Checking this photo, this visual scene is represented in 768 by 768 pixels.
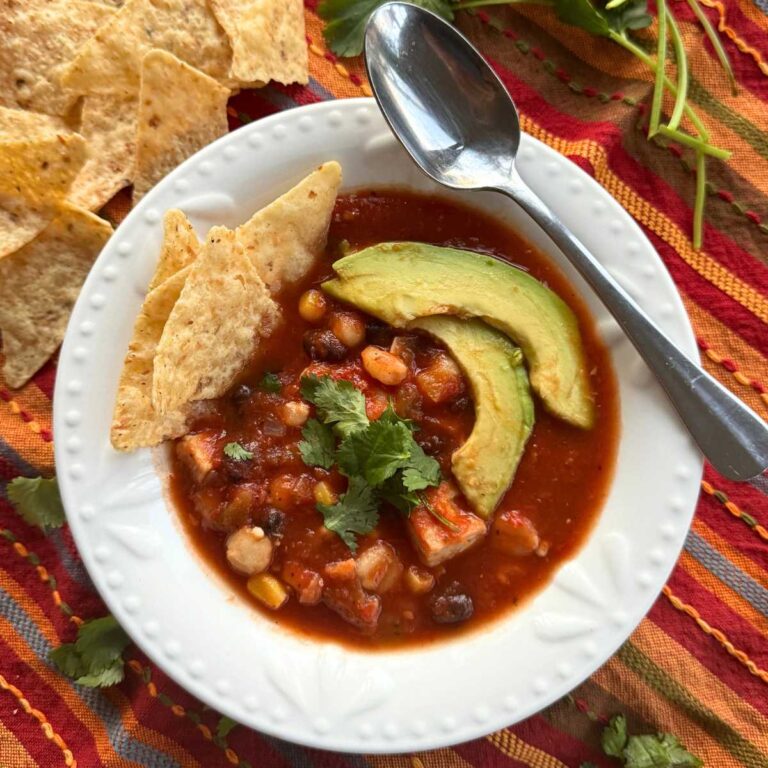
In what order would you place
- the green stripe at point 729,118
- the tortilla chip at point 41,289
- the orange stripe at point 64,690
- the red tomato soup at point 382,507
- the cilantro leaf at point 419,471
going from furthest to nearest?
the green stripe at point 729,118, the orange stripe at point 64,690, the tortilla chip at point 41,289, the red tomato soup at point 382,507, the cilantro leaf at point 419,471

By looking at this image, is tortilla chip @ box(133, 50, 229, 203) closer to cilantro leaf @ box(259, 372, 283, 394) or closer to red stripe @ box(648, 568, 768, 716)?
cilantro leaf @ box(259, 372, 283, 394)

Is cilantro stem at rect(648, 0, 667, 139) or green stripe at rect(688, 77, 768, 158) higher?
cilantro stem at rect(648, 0, 667, 139)

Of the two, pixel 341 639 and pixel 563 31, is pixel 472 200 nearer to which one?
pixel 563 31

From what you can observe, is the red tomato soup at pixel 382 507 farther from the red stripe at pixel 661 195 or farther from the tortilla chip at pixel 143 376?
the red stripe at pixel 661 195

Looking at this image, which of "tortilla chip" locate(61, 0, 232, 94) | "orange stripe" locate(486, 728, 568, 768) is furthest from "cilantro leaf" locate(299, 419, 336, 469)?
"tortilla chip" locate(61, 0, 232, 94)

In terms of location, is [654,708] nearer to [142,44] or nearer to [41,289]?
[41,289]

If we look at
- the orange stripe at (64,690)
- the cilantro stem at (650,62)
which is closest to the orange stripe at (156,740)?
the orange stripe at (64,690)
